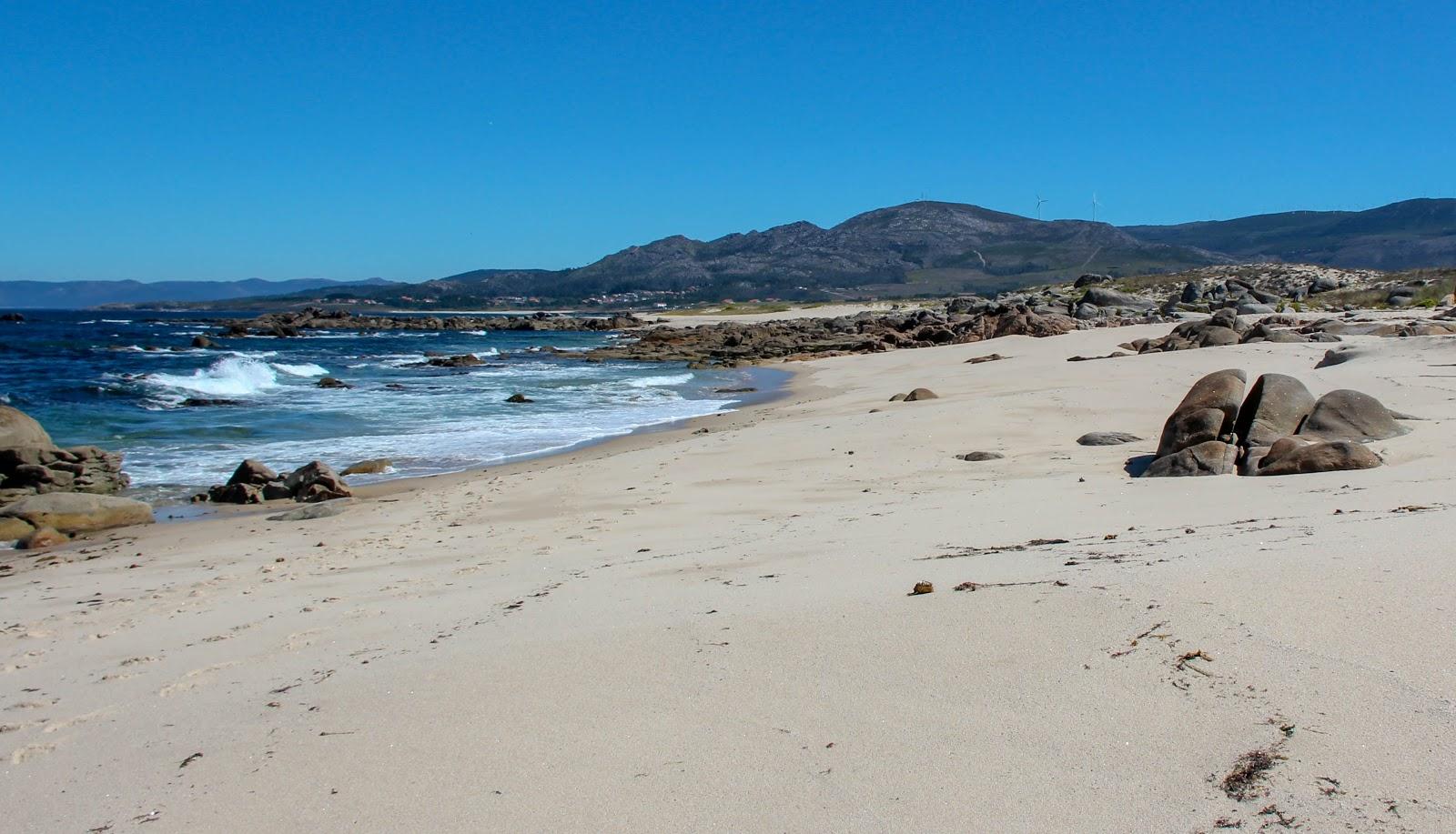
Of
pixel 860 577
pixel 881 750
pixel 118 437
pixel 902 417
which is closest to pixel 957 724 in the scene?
pixel 881 750

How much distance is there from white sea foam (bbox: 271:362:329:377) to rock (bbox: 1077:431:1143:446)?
27447 millimetres

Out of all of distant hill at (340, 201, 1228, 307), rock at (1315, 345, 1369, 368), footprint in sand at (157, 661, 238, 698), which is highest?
distant hill at (340, 201, 1228, 307)

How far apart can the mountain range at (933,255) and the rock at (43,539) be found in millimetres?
91321

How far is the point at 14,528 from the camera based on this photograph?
865cm

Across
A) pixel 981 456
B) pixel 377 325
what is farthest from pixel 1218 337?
pixel 377 325

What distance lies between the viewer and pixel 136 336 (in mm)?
56438

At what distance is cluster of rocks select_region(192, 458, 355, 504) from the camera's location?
10.2 m

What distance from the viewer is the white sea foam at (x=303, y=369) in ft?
101

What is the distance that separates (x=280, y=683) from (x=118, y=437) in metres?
13.9

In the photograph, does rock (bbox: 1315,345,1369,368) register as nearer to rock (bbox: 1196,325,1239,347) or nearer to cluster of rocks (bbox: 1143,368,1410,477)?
rock (bbox: 1196,325,1239,347)

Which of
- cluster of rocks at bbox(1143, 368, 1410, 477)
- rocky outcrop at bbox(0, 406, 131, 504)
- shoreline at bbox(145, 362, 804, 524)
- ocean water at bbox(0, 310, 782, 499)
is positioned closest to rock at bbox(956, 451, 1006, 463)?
cluster of rocks at bbox(1143, 368, 1410, 477)

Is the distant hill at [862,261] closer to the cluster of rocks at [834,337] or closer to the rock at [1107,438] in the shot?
the cluster of rocks at [834,337]

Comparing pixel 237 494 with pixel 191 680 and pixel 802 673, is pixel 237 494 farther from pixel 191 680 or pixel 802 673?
pixel 802 673

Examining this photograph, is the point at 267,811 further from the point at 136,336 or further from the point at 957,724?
the point at 136,336
